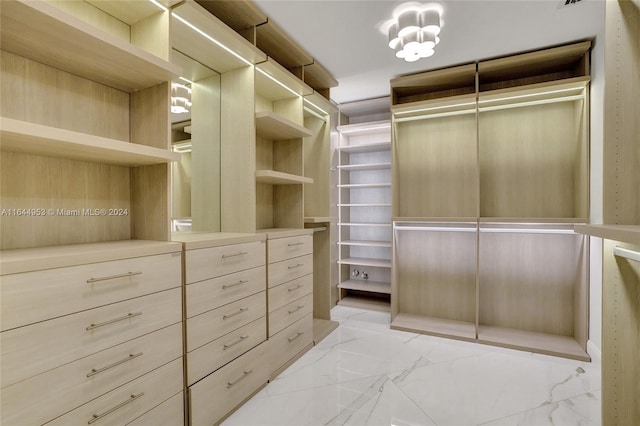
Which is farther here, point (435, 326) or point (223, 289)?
point (435, 326)

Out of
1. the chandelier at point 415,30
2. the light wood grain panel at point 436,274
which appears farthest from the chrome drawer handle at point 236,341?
the chandelier at point 415,30

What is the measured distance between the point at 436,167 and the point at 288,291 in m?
2.08

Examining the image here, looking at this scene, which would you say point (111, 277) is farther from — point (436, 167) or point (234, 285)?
point (436, 167)

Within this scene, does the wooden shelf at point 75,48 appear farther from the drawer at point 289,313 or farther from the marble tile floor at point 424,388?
the marble tile floor at point 424,388

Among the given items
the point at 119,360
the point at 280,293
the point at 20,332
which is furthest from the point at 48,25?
the point at 280,293

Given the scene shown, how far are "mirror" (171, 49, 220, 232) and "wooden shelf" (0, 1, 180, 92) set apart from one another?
1.81 ft

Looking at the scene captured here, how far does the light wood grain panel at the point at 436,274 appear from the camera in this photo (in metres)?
3.15

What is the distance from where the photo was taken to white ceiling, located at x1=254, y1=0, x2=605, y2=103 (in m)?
1.99

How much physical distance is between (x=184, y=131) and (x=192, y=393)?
1633mm

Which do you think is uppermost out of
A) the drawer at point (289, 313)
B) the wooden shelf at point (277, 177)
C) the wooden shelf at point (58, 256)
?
the wooden shelf at point (277, 177)

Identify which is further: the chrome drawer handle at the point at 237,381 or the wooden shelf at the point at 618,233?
the chrome drawer handle at the point at 237,381

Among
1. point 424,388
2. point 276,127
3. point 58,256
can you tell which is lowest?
point 424,388

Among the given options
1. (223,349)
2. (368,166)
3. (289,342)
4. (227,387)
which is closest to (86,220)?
(223,349)

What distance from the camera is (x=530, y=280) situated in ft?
9.47
